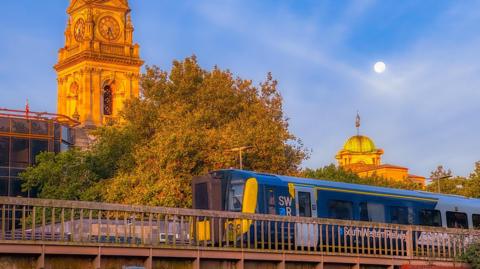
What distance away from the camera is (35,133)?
250 ft

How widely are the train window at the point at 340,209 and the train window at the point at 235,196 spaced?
4.46 metres

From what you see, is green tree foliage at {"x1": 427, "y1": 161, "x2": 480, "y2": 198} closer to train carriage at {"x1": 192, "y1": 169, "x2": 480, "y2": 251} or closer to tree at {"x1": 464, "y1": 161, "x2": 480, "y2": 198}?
tree at {"x1": 464, "y1": 161, "x2": 480, "y2": 198}

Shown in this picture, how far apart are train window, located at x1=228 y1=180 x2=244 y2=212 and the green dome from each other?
144 meters

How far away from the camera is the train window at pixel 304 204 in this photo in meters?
42.2

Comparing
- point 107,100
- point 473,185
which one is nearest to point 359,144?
point 107,100

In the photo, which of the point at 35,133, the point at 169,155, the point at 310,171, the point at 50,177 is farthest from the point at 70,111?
the point at 169,155

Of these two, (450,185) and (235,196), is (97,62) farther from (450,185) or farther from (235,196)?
(235,196)

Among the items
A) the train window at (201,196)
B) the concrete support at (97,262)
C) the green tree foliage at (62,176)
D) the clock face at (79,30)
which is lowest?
the concrete support at (97,262)

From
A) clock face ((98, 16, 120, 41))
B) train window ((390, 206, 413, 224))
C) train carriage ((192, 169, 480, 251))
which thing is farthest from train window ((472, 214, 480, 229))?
clock face ((98, 16, 120, 41))

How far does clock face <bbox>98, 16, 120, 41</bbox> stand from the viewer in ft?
412

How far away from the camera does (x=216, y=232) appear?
37.1 meters

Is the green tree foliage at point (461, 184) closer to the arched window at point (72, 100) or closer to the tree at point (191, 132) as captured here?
the tree at point (191, 132)

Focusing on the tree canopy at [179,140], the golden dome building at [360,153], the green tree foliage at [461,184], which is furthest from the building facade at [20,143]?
the golden dome building at [360,153]

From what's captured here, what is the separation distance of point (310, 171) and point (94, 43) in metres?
37.8
